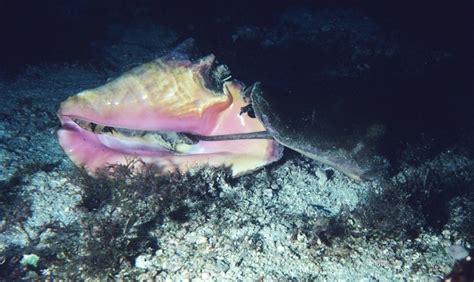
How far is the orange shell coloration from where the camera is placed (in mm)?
3332

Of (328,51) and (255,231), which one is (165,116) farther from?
(328,51)

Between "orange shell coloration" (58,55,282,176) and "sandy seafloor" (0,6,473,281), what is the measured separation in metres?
0.25

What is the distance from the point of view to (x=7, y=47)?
6387 mm

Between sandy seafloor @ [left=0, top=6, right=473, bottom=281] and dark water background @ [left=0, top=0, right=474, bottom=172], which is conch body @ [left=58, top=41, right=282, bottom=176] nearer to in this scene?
sandy seafloor @ [left=0, top=6, right=473, bottom=281]

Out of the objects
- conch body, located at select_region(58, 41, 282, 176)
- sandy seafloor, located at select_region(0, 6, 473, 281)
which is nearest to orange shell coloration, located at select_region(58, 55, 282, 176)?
conch body, located at select_region(58, 41, 282, 176)

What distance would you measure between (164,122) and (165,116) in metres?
0.06

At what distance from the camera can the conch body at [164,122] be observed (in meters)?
3.34

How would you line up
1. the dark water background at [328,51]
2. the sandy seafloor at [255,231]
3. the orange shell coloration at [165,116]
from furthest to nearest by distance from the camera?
the dark water background at [328,51] → the orange shell coloration at [165,116] → the sandy seafloor at [255,231]

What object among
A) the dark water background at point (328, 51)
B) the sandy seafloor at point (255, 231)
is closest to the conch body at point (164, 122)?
the sandy seafloor at point (255, 231)

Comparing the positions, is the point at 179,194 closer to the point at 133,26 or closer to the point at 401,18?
the point at 133,26

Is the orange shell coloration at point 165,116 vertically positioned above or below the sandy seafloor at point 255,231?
above

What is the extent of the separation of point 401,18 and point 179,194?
871cm

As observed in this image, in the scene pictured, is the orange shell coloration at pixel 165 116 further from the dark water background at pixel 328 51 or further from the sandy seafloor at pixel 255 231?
the dark water background at pixel 328 51

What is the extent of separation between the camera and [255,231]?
3.12m
